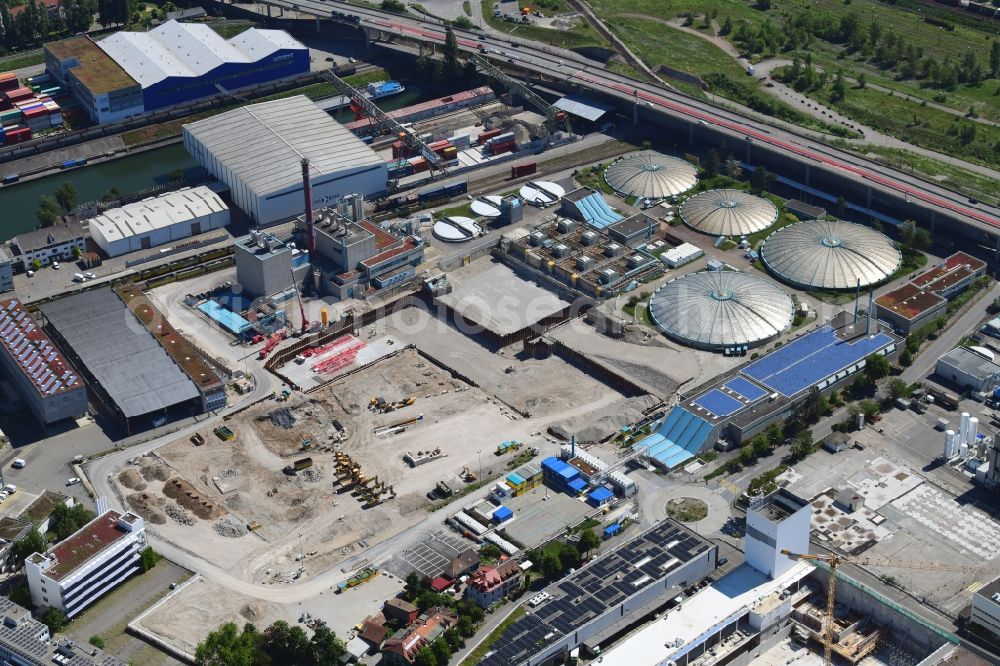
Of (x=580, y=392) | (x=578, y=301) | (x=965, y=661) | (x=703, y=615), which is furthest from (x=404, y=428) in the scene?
(x=965, y=661)

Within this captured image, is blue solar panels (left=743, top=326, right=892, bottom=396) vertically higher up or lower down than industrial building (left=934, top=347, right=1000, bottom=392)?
higher up

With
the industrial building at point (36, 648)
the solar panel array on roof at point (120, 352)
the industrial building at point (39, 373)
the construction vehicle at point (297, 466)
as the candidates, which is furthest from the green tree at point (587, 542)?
the industrial building at point (39, 373)

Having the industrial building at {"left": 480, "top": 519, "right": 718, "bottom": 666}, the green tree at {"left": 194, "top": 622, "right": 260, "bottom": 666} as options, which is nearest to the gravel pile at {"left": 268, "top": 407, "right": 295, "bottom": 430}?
the green tree at {"left": 194, "top": 622, "right": 260, "bottom": 666}

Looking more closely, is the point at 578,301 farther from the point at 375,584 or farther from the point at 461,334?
the point at 375,584

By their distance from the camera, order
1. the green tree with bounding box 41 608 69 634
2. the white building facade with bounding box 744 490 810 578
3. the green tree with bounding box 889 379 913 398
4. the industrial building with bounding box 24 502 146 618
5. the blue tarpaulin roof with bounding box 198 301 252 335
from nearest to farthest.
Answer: the green tree with bounding box 41 608 69 634
the white building facade with bounding box 744 490 810 578
the industrial building with bounding box 24 502 146 618
the green tree with bounding box 889 379 913 398
the blue tarpaulin roof with bounding box 198 301 252 335

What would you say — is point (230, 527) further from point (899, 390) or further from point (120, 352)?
point (899, 390)

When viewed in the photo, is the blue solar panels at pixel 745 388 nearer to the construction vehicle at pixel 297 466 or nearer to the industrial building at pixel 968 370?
→ the industrial building at pixel 968 370

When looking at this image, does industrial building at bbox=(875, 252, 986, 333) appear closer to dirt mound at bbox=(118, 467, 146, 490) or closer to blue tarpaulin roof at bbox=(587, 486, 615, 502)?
blue tarpaulin roof at bbox=(587, 486, 615, 502)
